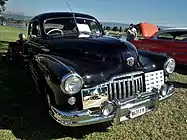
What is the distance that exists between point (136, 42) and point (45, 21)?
4.87 metres

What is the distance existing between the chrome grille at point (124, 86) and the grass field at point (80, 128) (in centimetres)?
59

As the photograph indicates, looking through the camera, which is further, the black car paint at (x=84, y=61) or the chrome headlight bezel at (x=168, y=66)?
the chrome headlight bezel at (x=168, y=66)

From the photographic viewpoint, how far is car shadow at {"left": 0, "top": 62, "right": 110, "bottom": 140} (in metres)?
4.12

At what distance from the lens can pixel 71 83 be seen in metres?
3.56

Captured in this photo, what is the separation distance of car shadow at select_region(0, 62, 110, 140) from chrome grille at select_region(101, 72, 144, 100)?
727 millimetres

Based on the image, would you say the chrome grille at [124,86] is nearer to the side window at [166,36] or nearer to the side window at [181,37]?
the side window at [181,37]

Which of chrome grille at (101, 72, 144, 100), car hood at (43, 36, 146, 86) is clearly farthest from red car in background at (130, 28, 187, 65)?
chrome grille at (101, 72, 144, 100)

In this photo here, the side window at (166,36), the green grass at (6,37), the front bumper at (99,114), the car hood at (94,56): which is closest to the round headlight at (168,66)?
the car hood at (94,56)

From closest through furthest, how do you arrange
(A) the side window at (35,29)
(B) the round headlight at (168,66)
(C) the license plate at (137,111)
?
(C) the license plate at (137,111)
(B) the round headlight at (168,66)
(A) the side window at (35,29)

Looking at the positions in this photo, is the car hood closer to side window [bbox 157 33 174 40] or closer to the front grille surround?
the front grille surround

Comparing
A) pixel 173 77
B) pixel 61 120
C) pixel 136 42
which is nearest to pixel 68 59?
pixel 61 120

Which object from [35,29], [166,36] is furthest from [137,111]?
[166,36]

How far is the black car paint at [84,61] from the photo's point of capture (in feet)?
12.3

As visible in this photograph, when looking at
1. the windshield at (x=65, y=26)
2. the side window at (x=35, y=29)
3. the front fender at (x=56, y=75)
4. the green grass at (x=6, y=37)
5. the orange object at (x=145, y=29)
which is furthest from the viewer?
the orange object at (x=145, y=29)
